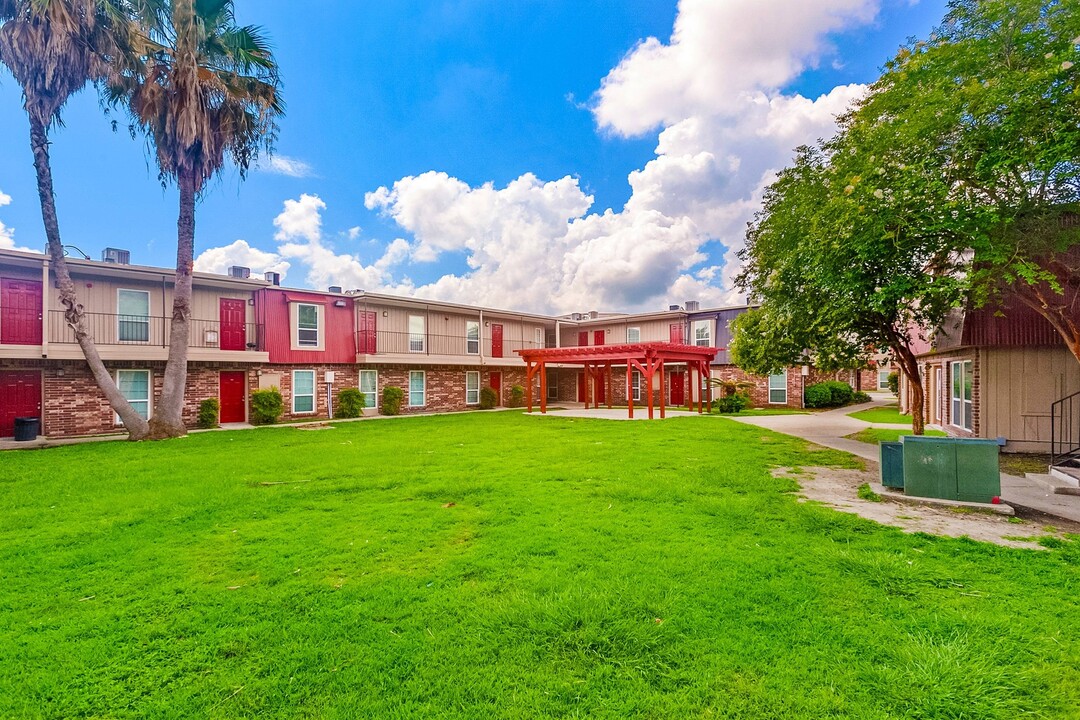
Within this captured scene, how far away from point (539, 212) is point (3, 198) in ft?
56.4

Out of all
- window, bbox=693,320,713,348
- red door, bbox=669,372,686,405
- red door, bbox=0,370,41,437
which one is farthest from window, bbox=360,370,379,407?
window, bbox=693,320,713,348

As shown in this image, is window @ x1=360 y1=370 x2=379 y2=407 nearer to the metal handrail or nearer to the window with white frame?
the window with white frame

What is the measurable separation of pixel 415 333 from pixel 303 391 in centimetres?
536

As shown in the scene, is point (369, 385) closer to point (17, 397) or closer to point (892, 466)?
point (17, 397)

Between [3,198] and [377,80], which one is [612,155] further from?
[3,198]

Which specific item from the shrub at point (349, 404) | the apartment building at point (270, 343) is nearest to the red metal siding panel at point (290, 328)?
the apartment building at point (270, 343)

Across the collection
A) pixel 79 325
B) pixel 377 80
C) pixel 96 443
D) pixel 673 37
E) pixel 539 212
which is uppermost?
pixel 377 80

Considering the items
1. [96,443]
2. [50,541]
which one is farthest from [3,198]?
[50,541]

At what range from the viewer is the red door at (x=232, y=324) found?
668 inches

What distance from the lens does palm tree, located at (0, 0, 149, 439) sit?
34.5ft

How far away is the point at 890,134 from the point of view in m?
7.61

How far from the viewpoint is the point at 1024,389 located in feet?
34.5

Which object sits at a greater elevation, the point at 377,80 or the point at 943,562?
the point at 377,80

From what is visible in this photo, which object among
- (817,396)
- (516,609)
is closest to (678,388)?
(817,396)
